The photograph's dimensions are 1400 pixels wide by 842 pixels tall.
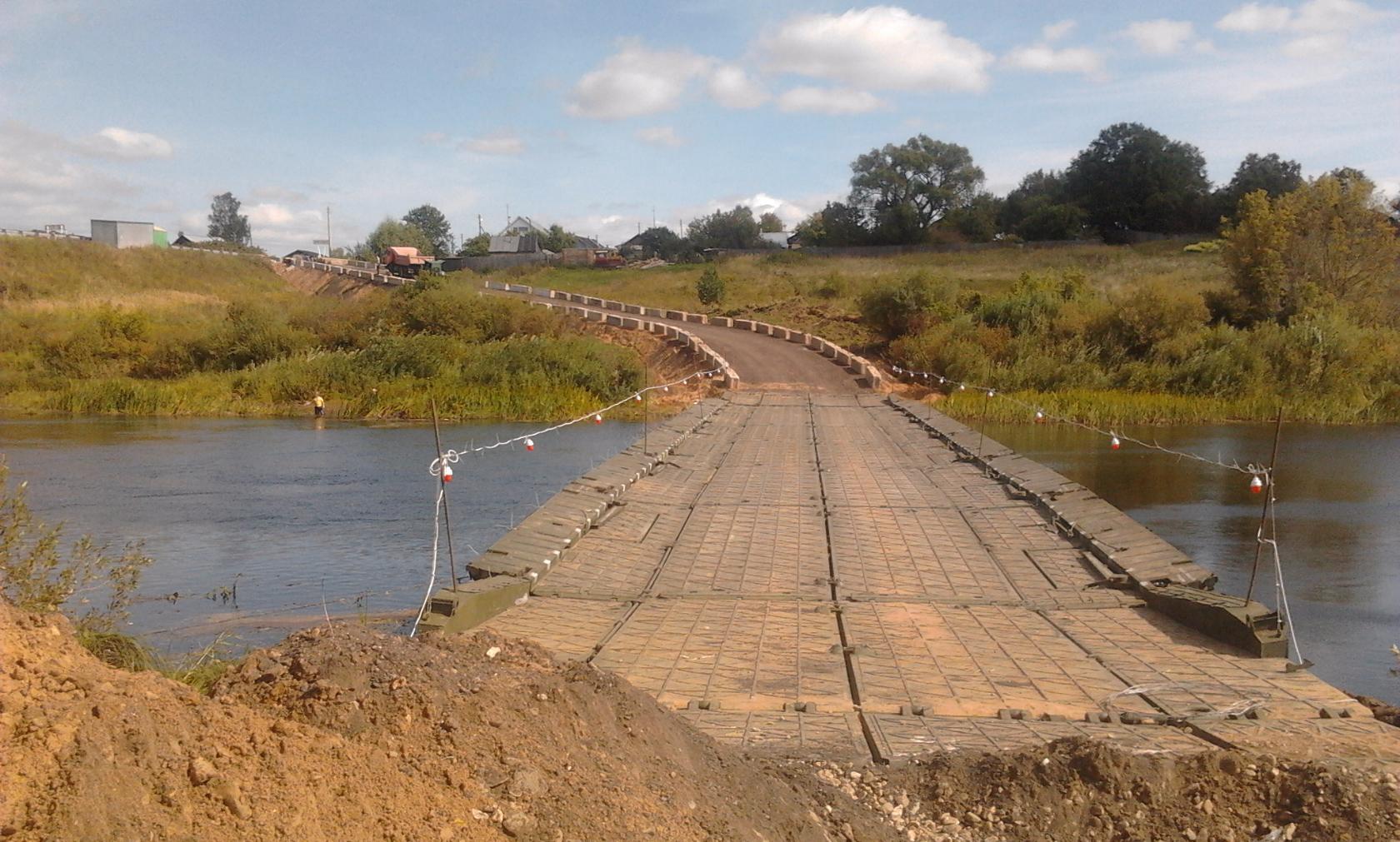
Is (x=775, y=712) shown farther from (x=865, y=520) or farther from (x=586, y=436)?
(x=586, y=436)

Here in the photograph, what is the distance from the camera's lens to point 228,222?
390 feet

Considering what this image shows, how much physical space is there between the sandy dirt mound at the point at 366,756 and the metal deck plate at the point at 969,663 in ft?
5.25

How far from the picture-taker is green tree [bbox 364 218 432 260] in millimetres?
94562

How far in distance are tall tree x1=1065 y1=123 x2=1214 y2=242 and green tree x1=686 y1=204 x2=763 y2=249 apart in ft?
73.6

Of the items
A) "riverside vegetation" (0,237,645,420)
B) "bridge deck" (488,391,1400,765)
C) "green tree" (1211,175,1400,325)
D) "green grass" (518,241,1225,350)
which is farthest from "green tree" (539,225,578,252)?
"bridge deck" (488,391,1400,765)

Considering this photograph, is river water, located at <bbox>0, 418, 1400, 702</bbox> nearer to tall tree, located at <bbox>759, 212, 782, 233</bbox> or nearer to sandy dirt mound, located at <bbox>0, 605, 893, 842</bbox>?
sandy dirt mound, located at <bbox>0, 605, 893, 842</bbox>

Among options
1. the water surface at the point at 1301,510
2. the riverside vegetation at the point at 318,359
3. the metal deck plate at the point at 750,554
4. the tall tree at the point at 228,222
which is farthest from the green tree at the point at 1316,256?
the tall tree at the point at 228,222

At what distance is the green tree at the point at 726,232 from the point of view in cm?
7088

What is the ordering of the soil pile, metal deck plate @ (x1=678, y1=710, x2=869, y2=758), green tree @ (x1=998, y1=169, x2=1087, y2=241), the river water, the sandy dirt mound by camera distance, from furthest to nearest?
green tree @ (x1=998, y1=169, x2=1087, y2=241) → the river water → metal deck plate @ (x1=678, y1=710, x2=869, y2=758) → the soil pile → the sandy dirt mound

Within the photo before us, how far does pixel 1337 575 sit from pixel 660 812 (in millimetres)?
11676

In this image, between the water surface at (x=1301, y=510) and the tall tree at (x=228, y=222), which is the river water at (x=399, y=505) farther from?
the tall tree at (x=228, y=222)

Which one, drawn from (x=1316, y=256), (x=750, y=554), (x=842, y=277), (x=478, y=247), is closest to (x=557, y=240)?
(x=478, y=247)

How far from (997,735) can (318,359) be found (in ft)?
101

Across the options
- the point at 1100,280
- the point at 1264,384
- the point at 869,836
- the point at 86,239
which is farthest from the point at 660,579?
the point at 86,239
